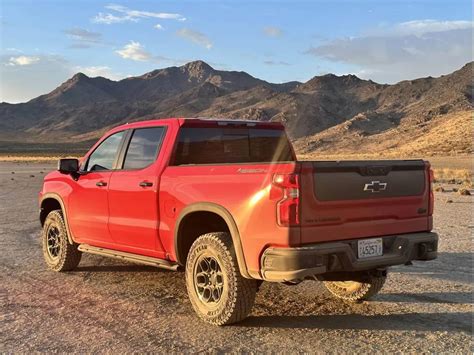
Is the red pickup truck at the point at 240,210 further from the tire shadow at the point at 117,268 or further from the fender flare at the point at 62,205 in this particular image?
the tire shadow at the point at 117,268

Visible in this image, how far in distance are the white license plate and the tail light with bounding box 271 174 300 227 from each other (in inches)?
31.0

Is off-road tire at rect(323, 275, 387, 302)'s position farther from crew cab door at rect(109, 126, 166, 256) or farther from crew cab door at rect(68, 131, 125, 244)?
crew cab door at rect(68, 131, 125, 244)

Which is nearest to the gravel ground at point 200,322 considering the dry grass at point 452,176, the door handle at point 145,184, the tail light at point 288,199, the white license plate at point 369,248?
the white license plate at point 369,248

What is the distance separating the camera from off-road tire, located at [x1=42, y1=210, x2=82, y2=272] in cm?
785

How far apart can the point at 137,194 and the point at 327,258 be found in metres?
2.43

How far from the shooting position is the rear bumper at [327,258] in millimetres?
4746

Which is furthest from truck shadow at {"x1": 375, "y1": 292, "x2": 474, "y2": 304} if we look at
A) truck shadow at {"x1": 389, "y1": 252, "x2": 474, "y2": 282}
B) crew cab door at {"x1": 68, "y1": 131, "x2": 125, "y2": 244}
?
crew cab door at {"x1": 68, "y1": 131, "x2": 125, "y2": 244}

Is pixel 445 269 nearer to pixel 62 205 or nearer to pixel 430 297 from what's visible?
pixel 430 297

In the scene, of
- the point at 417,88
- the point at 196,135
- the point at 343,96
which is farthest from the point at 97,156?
the point at 343,96

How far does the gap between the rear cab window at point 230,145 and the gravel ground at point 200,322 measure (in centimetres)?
162

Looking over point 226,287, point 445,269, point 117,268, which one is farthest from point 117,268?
point 445,269

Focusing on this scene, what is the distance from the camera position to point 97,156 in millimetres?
7438

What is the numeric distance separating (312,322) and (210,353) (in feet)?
4.31

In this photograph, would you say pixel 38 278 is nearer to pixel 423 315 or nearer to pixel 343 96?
pixel 423 315
